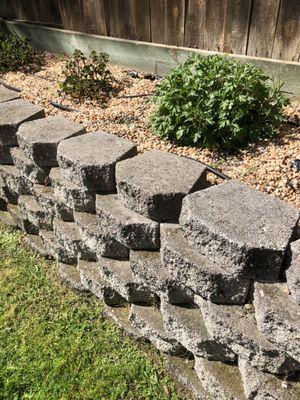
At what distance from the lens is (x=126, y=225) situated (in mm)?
2164

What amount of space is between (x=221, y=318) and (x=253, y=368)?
325 mm

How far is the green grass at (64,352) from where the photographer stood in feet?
7.75

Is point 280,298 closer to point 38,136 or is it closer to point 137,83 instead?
point 38,136

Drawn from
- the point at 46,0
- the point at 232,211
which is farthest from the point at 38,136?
the point at 46,0

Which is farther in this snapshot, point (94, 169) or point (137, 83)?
point (137, 83)

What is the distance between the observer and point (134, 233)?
218 centimetres

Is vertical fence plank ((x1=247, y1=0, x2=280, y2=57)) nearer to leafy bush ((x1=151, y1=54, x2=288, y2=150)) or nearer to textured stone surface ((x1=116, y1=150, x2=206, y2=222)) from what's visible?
leafy bush ((x1=151, y1=54, x2=288, y2=150))

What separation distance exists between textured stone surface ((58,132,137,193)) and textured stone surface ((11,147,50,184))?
1.40 feet

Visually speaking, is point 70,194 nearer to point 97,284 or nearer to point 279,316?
point 97,284

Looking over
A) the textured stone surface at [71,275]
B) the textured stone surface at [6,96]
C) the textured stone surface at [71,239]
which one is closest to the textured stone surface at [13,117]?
the textured stone surface at [6,96]

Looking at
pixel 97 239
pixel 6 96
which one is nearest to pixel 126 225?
pixel 97 239

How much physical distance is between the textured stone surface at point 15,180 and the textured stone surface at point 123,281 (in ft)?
3.49

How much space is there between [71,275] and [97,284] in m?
0.38

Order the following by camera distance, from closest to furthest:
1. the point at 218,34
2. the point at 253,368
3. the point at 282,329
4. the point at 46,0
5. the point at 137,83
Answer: the point at 282,329, the point at 253,368, the point at 218,34, the point at 137,83, the point at 46,0
